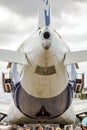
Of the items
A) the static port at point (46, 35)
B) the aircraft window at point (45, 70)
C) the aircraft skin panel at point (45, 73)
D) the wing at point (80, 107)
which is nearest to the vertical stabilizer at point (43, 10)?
the aircraft skin panel at point (45, 73)

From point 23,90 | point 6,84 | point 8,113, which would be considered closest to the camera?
point 23,90

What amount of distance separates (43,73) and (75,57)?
1350 millimetres

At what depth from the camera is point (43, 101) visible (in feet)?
57.5

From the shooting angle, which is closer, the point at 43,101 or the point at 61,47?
the point at 61,47

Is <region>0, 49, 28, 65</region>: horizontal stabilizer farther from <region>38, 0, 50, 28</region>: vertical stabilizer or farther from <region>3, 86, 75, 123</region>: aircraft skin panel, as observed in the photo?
<region>3, 86, 75, 123</region>: aircraft skin panel

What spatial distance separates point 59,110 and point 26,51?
3.91 m

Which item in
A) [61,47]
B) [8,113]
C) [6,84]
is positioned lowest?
[8,113]

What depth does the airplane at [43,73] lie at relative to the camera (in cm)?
1439

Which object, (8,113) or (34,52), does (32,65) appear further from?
(8,113)

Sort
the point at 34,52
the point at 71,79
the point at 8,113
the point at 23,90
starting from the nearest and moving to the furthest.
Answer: the point at 34,52
the point at 23,90
the point at 71,79
the point at 8,113

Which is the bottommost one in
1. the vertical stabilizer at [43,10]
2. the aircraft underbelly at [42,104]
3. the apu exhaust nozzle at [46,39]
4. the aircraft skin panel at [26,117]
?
the aircraft skin panel at [26,117]

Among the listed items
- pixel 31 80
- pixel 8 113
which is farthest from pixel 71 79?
pixel 8 113

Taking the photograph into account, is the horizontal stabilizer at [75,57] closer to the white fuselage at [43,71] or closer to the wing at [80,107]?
the white fuselage at [43,71]

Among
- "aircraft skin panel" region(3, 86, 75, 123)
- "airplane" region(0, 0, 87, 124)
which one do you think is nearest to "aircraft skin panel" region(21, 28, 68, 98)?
"airplane" region(0, 0, 87, 124)
